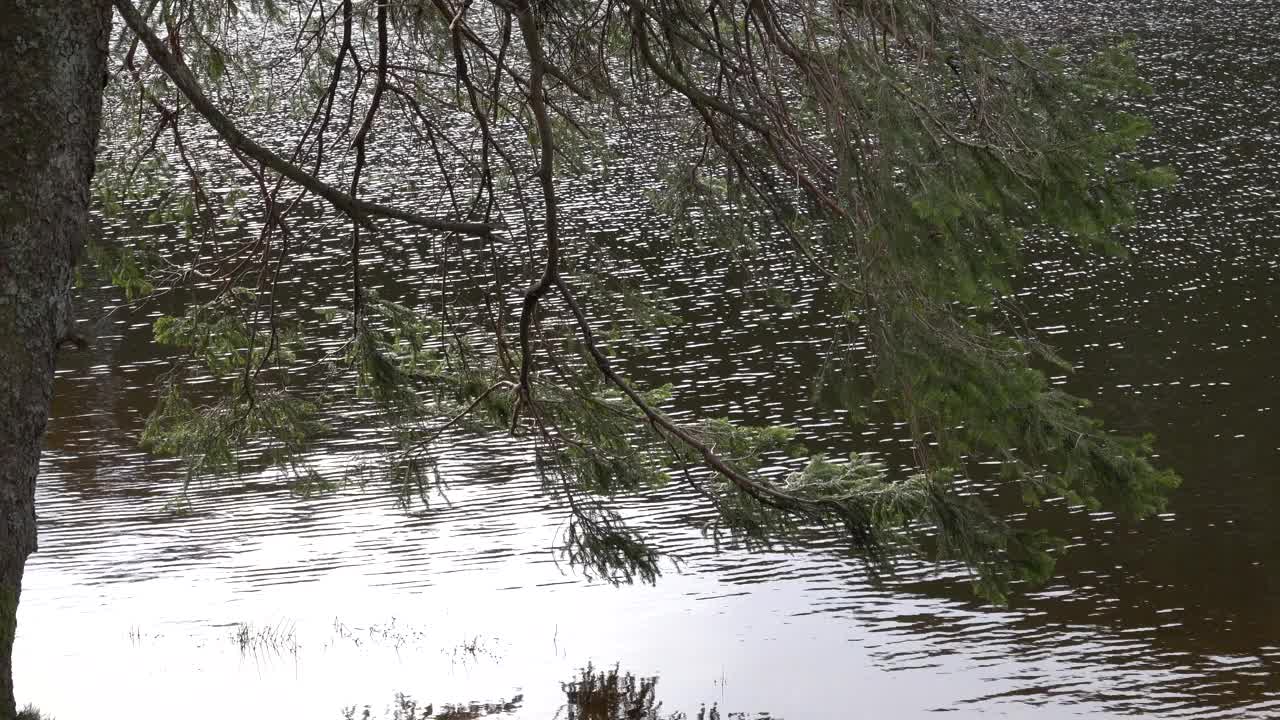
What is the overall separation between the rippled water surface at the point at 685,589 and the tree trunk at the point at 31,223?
18.3 ft

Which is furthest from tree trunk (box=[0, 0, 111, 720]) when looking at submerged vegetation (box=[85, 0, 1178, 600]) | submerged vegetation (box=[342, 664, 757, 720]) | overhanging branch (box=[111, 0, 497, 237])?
submerged vegetation (box=[342, 664, 757, 720])

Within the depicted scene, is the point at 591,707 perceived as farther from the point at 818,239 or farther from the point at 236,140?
the point at 236,140

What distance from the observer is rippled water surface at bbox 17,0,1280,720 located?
11.8 m

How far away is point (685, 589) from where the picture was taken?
1419 centimetres

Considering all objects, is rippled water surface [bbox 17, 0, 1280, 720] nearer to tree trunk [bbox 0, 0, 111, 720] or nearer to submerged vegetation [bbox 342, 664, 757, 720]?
submerged vegetation [bbox 342, 664, 757, 720]

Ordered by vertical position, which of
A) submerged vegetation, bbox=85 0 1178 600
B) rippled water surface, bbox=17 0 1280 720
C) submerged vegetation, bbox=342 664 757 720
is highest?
submerged vegetation, bbox=85 0 1178 600

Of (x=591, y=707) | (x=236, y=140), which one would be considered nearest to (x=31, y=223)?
(x=236, y=140)

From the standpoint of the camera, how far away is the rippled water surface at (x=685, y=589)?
1181 cm

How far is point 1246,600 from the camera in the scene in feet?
42.9

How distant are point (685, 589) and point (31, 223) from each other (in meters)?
10.5

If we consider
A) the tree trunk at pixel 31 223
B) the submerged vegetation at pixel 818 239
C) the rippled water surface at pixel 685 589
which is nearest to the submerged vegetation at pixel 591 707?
the rippled water surface at pixel 685 589

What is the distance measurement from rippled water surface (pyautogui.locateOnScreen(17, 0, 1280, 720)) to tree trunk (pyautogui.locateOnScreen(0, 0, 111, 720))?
5580 mm

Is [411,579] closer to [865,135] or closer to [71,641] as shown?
[71,641]

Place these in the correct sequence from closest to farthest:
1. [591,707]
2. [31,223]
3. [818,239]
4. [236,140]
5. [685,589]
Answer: [31,223], [236,140], [818,239], [591,707], [685,589]
